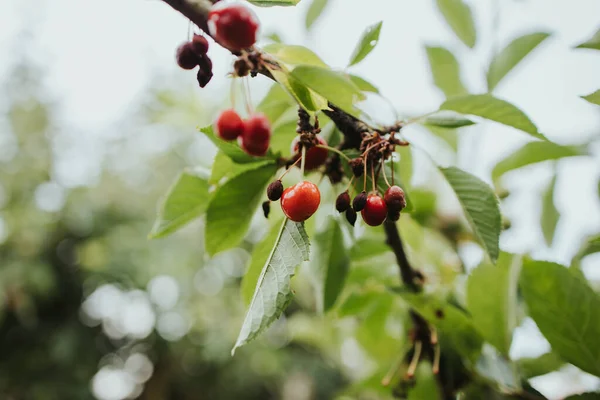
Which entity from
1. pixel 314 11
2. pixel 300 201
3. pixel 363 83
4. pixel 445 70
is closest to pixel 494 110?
pixel 363 83

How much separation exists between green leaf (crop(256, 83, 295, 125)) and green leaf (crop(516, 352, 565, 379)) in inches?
26.4

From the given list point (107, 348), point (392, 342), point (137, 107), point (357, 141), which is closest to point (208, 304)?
point (107, 348)

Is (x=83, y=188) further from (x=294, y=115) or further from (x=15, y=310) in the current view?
(x=294, y=115)

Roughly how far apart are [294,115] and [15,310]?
7.92 m

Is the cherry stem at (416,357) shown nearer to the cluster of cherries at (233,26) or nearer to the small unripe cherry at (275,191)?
the small unripe cherry at (275,191)

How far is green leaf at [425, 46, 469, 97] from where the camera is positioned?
93 centimetres

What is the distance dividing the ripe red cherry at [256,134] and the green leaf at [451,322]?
0.36 meters

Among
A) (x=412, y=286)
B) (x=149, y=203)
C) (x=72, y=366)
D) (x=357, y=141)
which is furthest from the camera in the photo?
(x=149, y=203)

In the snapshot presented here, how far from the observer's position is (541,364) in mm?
897

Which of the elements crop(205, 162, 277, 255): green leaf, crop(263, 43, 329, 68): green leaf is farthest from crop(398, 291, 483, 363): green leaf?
crop(263, 43, 329, 68): green leaf

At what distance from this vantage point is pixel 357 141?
57 centimetres

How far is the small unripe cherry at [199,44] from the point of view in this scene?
44cm

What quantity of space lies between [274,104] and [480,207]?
0.33m

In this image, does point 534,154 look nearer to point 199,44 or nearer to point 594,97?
point 594,97
